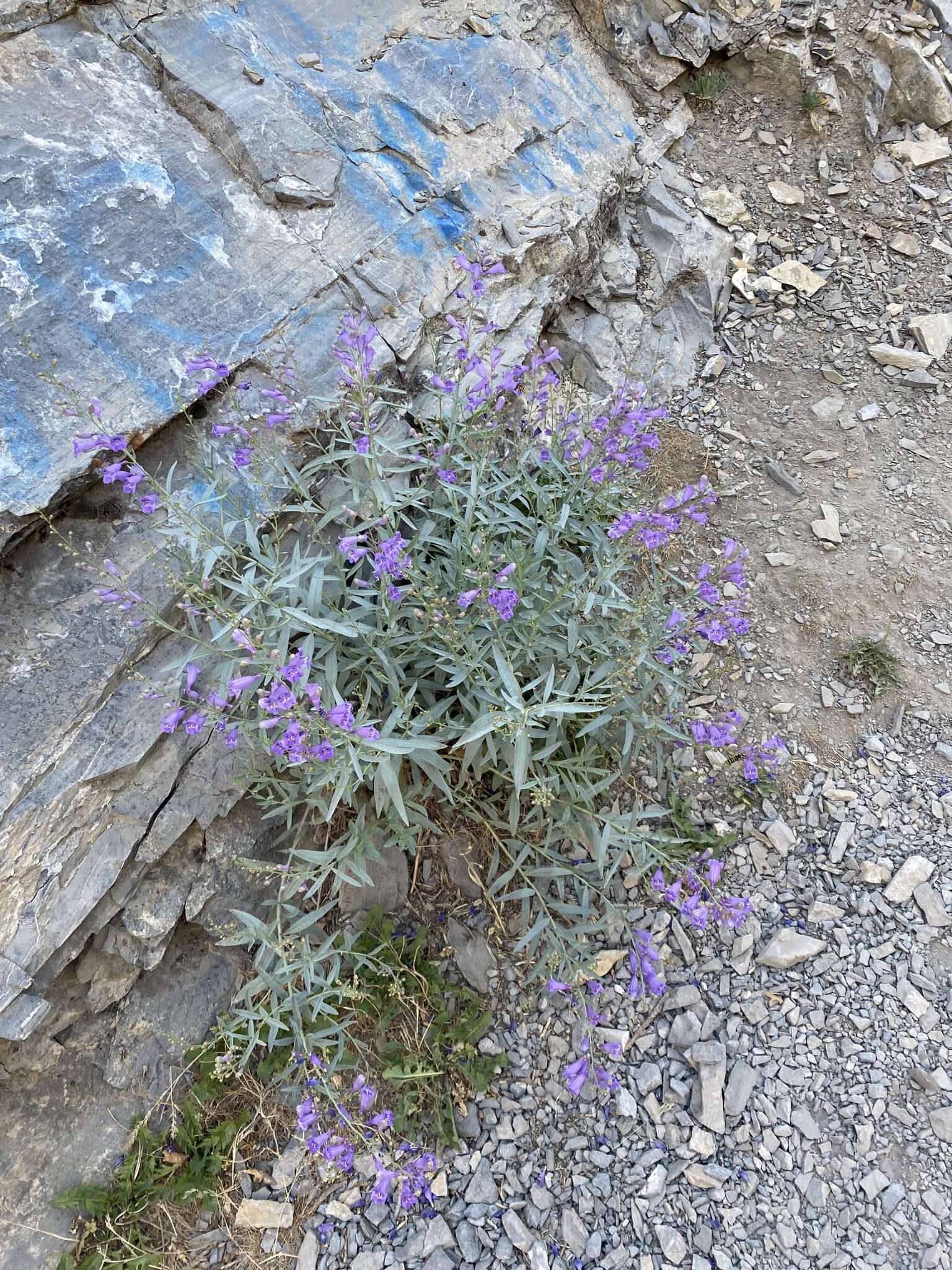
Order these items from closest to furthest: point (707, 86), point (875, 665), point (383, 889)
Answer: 1. point (383, 889)
2. point (875, 665)
3. point (707, 86)

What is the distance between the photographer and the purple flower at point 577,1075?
119 inches

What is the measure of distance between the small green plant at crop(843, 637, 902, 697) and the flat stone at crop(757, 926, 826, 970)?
4.51 feet

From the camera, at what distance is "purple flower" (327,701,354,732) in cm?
257

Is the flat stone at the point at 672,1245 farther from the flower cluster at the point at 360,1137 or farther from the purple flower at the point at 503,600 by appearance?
the purple flower at the point at 503,600

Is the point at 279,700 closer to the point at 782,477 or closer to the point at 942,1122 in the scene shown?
the point at 942,1122

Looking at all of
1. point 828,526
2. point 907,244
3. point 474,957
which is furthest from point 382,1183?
point 907,244

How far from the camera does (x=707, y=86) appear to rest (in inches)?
233

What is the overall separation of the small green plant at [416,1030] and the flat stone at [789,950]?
1.22 m

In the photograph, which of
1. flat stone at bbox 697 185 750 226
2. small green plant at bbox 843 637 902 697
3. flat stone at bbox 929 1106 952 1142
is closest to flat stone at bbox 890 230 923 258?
flat stone at bbox 697 185 750 226

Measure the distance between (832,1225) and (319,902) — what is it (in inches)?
89.9

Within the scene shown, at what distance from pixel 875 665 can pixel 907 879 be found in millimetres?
1117

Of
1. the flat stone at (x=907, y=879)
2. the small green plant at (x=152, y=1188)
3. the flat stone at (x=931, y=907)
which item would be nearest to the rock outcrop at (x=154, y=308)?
the small green plant at (x=152, y=1188)

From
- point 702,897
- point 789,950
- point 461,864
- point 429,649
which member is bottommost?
point 789,950

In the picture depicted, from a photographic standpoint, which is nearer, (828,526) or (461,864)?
(461,864)
